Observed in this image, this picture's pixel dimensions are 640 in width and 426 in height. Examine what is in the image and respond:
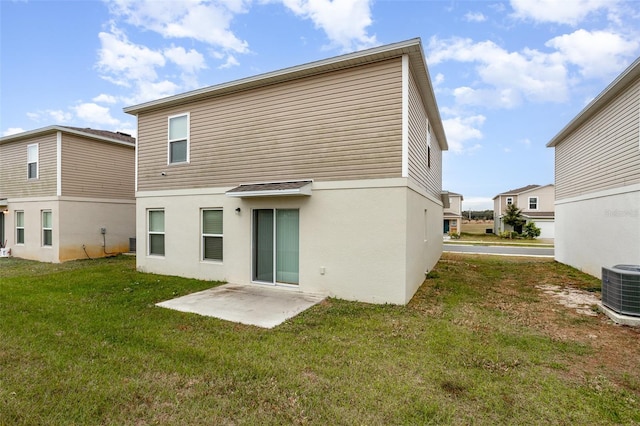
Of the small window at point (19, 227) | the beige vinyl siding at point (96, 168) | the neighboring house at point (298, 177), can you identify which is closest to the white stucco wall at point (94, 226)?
the beige vinyl siding at point (96, 168)

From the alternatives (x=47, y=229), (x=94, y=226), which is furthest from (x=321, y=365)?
(x=47, y=229)

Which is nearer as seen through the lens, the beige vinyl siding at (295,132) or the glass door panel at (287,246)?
the beige vinyl siding at (295,132)

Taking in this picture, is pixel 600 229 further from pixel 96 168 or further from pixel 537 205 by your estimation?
pixel 537 205

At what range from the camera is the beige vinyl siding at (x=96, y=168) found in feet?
42.8

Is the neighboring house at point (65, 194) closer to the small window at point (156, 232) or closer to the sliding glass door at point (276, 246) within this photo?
the small window at point (156, 232)

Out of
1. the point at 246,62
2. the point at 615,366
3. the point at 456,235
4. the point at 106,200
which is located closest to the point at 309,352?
the point at 615,366

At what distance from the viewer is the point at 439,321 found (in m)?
5.54

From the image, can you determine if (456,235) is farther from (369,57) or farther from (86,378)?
(86,378)

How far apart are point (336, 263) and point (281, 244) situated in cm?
165

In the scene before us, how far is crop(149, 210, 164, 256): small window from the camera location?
32.7 feet

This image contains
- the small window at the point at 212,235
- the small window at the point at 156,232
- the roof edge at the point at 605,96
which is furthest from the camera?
the small window at the point at 156,232

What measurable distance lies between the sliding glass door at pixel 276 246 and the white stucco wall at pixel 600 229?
→ 857 centimetres

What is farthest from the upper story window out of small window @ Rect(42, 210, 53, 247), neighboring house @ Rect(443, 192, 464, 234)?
neighboring house @ Rect(443, 192, 464, 234)

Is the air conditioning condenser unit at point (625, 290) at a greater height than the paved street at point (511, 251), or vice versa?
the air conditioning condenser unit at point (625, 290)
